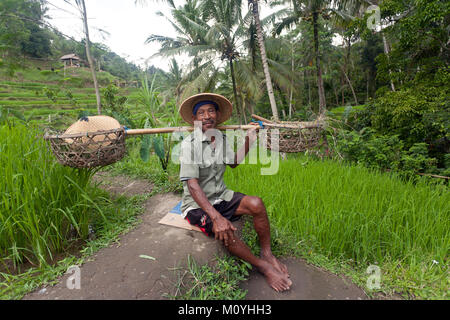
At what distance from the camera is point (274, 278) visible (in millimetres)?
1613

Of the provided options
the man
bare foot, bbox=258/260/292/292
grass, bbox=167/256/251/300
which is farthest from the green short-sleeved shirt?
bare foot, bbox=258/260/292/292

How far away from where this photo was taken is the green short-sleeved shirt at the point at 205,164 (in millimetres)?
1751

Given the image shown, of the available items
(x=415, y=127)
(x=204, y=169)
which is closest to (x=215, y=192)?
(x=204, y=169)

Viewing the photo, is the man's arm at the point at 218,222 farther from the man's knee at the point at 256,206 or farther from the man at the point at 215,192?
the man's knee at the point at 256,206

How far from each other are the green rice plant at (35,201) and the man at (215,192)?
0.87 m

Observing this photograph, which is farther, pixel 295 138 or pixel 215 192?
pixel 295 138

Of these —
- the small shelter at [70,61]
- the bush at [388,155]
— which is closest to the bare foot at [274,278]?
the bush at [388,155]

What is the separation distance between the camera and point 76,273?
1.46 metres

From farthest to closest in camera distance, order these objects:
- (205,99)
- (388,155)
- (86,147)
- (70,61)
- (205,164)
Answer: (70,61) < (388,155) < (205,99) < (205,164) < (86,147)

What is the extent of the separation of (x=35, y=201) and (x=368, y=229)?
9.46 feet

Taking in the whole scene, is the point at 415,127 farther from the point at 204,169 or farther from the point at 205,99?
the point at 204,169

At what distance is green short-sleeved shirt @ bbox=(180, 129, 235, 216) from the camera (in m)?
1.75
